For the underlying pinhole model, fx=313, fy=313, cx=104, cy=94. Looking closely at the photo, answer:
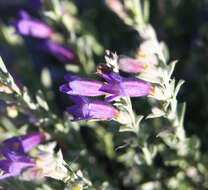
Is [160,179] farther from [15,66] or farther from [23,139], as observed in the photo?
[15,66]

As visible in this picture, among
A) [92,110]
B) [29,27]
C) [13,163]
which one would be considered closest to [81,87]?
[92,110]

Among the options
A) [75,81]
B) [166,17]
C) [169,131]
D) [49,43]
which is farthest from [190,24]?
[75,81]

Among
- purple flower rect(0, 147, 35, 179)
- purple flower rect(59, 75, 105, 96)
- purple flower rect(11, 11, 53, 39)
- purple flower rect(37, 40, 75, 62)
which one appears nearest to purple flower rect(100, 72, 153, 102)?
purple flower rect(59, 75, 105, 96)

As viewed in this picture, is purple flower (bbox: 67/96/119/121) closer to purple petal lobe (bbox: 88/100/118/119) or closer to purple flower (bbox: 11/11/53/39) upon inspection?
purple petal lobe (bbox: 88/100/118/119)

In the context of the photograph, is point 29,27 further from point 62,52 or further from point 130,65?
point 130,65

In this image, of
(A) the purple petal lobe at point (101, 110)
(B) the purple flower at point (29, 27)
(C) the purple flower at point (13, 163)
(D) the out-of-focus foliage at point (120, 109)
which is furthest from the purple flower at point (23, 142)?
(B) the purple flower at point (29, 27)

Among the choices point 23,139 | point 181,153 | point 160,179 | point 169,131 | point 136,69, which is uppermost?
point 136,69
